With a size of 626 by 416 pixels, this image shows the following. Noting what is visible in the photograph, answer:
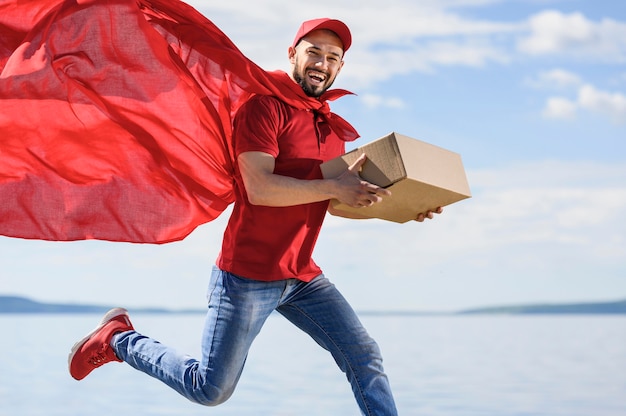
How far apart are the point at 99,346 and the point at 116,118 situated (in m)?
0.94

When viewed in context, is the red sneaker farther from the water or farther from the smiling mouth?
the water

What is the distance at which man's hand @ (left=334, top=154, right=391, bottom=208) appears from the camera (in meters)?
3.15

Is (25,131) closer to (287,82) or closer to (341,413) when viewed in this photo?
(287,82)

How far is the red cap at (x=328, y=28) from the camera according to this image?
11.2ft

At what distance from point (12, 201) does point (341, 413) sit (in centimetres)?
369

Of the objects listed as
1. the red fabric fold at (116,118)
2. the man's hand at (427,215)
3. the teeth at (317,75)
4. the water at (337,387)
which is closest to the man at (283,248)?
the teeth at (317,75)

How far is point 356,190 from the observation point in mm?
3158

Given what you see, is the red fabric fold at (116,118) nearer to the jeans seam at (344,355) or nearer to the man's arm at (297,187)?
the man's arm at (297,187)

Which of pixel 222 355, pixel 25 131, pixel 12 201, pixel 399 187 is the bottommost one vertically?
pixel 222 355

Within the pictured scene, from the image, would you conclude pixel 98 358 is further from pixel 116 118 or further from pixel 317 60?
pixel 317 60

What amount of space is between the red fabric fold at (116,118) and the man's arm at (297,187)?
361 millimetres

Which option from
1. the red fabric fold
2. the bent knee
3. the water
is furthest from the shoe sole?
the water

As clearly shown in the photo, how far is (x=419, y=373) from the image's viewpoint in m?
9.45

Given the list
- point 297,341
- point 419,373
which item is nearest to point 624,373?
point 419,373
